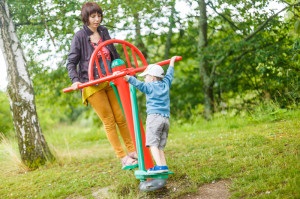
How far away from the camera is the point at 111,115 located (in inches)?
182

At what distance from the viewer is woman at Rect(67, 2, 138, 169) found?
4559mm

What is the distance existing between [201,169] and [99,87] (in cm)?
147

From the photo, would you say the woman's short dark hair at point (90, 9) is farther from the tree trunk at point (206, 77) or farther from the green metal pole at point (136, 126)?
the tree trunk at point (206, 77)

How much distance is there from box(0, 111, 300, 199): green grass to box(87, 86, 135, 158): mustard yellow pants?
15.4 inches

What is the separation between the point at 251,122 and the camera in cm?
739

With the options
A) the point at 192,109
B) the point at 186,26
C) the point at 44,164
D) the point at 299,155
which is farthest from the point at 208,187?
the point at 192,109

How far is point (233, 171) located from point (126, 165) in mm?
1141

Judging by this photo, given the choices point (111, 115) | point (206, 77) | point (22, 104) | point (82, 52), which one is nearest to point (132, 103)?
point (111, 115)

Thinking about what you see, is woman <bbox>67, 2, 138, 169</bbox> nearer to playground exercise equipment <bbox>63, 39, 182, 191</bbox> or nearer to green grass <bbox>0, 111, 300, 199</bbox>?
playground exercise equipment <bbox>63, 39, 182, 191</bbox>

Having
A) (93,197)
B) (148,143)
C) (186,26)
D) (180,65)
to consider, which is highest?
(186,26)

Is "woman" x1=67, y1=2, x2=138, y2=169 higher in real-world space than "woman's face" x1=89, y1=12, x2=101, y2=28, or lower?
lower

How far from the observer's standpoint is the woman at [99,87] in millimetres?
4559

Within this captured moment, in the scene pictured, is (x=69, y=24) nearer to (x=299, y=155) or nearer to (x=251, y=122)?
(x=251, y=122)

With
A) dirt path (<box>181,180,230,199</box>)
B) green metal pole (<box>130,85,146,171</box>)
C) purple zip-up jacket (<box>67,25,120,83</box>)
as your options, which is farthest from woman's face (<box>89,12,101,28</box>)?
dirt path (<box>181,180,230,199</box>)
